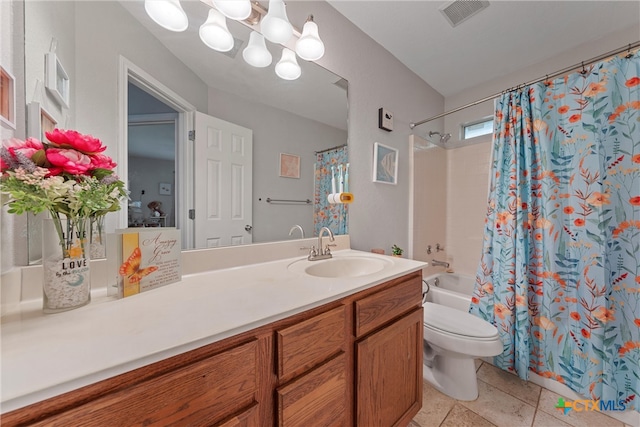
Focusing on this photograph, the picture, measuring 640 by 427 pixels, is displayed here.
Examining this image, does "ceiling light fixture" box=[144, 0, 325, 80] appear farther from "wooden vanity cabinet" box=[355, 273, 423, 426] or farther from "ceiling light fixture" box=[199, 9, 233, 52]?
"wooden vanity cabinet" box=[355, 273, 423, 426]

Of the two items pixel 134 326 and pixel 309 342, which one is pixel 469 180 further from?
pixel 134 326

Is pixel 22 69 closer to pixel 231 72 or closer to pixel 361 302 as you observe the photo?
pixel 231 72

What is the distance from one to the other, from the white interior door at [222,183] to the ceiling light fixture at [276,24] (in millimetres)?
483

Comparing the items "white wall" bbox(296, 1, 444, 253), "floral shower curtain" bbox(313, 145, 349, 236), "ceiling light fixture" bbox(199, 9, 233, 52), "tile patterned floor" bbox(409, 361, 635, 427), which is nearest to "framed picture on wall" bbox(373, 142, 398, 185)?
"white wall" bbox(296, 1, 444, 253)

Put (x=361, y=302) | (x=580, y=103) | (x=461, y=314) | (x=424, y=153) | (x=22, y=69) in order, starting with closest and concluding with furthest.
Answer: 1. (x=22, y=69)
2. (x=361, y=302)
3. (x=580, y=103)
4. (x=461, y=314)
5. (x=424, y=153)

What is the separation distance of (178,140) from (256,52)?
2.05ft

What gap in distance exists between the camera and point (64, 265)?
598 millimetres

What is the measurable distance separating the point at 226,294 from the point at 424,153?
2.15 metres

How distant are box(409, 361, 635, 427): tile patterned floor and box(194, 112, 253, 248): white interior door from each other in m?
1.38

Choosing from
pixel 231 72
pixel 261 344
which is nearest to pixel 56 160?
pixel 261 344

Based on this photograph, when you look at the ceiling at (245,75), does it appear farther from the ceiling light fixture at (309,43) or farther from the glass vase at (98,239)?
the glass vase at (98,239)

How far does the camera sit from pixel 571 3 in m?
1.44

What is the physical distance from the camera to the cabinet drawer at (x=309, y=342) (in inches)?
24.8

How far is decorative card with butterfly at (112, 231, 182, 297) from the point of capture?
70cm
